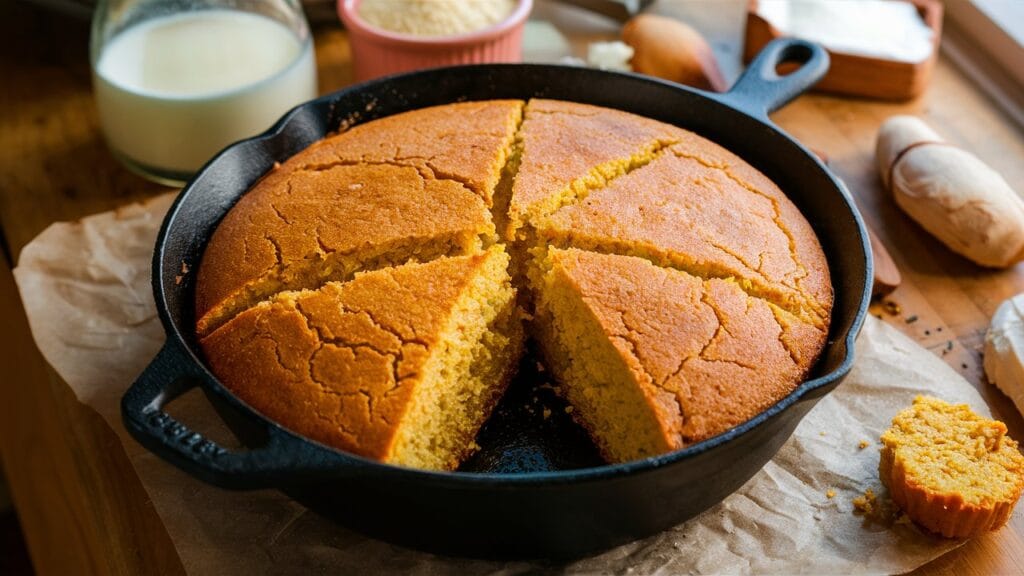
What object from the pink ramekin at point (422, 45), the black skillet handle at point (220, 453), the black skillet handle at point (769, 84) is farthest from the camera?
the pink ramekin at point (422, 45)

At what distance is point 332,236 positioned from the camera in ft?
5.86

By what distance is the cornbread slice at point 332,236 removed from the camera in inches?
69.4

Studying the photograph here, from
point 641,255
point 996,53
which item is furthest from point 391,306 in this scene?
point 996,53

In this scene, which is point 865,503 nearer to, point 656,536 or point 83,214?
point 656,536

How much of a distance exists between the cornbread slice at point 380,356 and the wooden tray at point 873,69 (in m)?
1.49

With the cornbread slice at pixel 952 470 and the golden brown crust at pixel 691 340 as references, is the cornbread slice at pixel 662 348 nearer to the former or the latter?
the golden brown crust at pixel 691 340

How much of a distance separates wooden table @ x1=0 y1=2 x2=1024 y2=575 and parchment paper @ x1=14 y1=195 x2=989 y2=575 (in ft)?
0.21

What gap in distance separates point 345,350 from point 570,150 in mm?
683

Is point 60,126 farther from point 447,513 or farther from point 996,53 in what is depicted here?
point 996,53

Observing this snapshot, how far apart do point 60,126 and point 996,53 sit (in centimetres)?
282

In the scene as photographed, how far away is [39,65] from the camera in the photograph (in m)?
2.90

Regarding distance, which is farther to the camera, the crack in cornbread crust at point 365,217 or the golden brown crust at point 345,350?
the crack in cornbread crust at point 365,217

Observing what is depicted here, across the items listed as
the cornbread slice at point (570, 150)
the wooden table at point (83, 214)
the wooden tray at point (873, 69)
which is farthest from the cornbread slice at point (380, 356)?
the wooden tray at point (873, 69)

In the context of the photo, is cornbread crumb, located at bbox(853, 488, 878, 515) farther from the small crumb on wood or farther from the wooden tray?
the wooden tray
